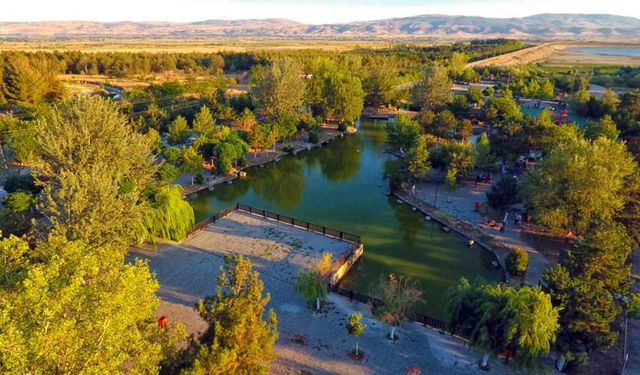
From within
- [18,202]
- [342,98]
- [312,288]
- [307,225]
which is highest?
[342,98]

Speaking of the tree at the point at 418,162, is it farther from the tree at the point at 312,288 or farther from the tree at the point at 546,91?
the tree at the point at 546,91

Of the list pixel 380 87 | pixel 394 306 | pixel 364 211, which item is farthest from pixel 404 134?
pixel 394 306

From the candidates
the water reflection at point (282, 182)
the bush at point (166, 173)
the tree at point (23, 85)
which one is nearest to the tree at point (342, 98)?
the water reflection at point (282, 182)

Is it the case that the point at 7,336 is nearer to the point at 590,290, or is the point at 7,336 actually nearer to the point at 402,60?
the point at 590,290

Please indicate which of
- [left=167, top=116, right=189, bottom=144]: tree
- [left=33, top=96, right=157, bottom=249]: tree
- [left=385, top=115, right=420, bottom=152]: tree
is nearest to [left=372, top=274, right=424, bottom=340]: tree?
[left=33, top=96, right=157, bottom=249]: tree

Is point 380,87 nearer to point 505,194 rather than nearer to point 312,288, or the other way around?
point 505,194

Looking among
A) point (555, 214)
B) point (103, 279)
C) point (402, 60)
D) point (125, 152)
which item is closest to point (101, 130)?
point (125, 152)

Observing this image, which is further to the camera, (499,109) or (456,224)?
(499,109)
